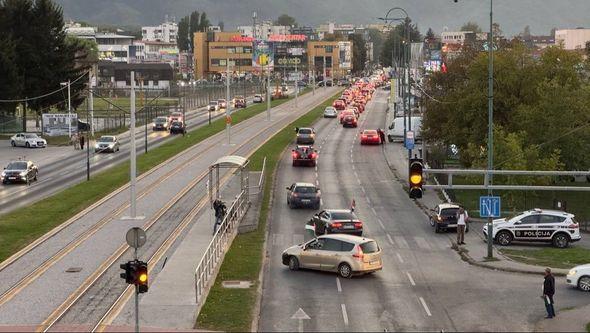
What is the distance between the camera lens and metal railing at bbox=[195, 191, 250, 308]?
2672 centimetres

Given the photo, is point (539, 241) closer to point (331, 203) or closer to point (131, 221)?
point (331, 203)

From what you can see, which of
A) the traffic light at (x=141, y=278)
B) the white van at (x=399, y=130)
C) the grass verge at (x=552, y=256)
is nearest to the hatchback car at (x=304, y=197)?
the grass verge at (x=552, y=256)

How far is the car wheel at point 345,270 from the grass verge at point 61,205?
13202 mm

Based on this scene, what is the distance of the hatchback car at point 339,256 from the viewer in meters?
31.0

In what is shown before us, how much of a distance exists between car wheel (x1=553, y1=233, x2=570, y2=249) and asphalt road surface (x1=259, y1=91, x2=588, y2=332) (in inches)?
182

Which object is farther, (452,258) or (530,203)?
(530,203)

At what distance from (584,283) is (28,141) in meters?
67.8

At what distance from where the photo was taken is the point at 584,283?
29359 mm

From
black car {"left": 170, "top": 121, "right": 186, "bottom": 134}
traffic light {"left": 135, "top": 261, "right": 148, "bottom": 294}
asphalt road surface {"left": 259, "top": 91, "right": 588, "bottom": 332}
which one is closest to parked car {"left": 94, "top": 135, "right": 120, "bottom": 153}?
black car {"left": 170, "top": 121, "right": 186, "bottom": 134}

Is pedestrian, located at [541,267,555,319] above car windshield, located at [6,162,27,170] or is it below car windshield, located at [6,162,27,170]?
below

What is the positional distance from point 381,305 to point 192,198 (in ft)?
80.9

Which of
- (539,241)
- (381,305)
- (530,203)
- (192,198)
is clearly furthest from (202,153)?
(381,305)

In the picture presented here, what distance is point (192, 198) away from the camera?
50.3m

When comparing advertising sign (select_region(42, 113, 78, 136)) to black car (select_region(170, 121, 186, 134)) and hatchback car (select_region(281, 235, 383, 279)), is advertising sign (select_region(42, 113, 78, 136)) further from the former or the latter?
hatchback car (select_region(281, 235, 383, 279))
